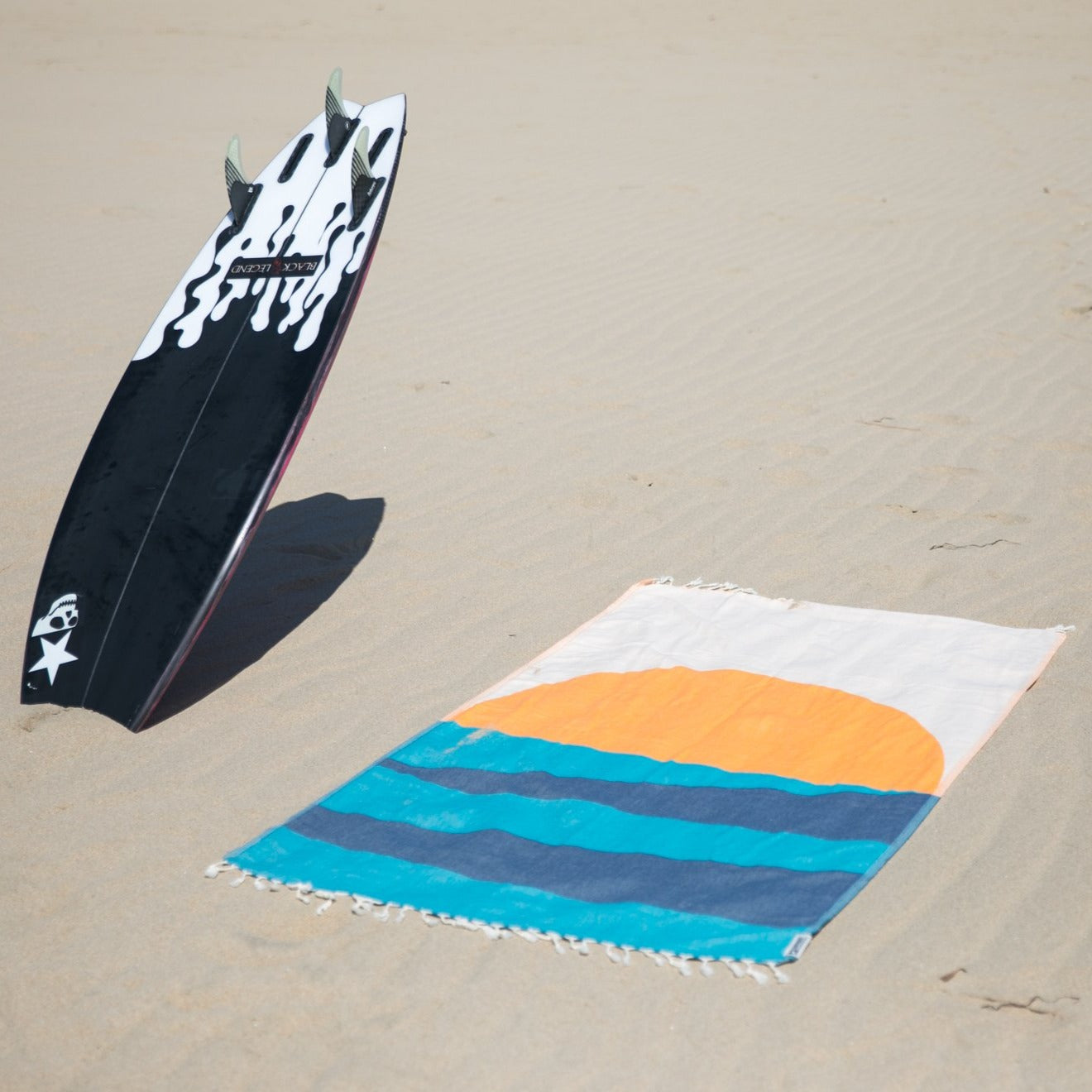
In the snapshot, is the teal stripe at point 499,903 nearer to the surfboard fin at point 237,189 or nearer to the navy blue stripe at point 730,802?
the navy blue stripe at point 730,802

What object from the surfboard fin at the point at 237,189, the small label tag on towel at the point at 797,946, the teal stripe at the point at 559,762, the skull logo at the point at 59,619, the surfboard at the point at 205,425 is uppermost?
the surfboard fin at the point at 237,189

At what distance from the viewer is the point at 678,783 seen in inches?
103

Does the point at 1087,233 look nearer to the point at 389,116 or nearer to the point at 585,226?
the point at 585,226

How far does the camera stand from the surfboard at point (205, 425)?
306cm

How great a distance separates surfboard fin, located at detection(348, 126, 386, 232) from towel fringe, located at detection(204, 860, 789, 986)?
206 cm

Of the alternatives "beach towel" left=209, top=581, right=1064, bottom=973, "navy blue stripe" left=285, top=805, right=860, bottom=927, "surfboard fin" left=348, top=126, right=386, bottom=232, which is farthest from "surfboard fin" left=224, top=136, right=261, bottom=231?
"navy blue stripe" left=285, top=805, right=860, bottom=927

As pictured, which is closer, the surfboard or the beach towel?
the beach towel

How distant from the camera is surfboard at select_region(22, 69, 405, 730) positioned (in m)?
3.06

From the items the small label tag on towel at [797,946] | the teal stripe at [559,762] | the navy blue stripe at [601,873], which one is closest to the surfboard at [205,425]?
the teal stripe at [559,762]

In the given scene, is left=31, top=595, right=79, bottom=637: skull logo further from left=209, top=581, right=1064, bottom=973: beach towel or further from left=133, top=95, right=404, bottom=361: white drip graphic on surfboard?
left=209, top=581, right=1064, bottom=973: beach towel

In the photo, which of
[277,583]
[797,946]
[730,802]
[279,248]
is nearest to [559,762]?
[730,802]

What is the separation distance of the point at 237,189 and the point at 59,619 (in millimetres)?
1622

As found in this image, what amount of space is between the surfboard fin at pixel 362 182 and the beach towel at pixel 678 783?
4.84ft

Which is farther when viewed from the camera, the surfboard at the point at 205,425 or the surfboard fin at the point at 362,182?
the surfboard fin at the point at 362,182
